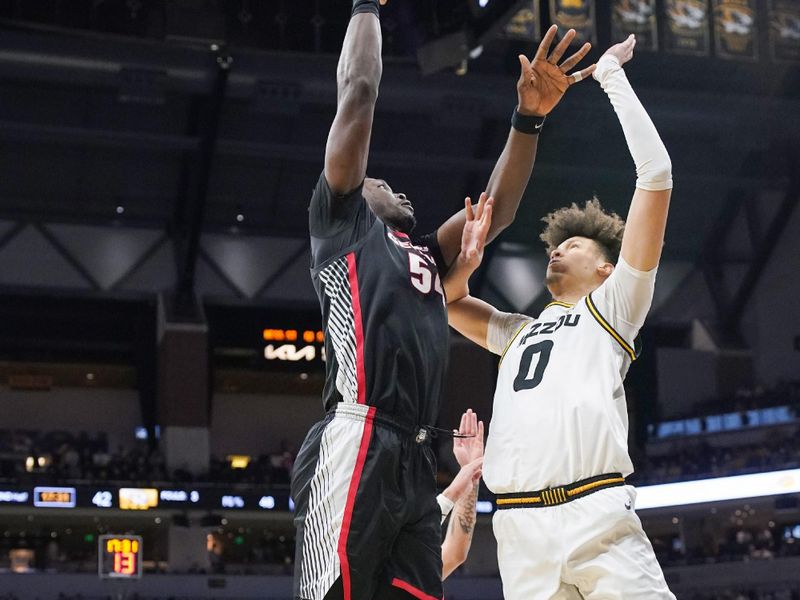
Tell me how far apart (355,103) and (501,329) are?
1368 millimetres

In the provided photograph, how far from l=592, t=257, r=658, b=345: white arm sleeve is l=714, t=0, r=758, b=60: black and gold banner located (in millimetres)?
20506

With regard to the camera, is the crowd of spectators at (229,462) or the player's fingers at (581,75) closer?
the player's fingers at (581,75)

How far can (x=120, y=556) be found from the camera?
2086cm

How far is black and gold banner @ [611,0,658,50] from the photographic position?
23.3 metres

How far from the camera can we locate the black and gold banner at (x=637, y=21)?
23.3 m

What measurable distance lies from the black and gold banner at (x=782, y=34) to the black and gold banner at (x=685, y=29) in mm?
1339

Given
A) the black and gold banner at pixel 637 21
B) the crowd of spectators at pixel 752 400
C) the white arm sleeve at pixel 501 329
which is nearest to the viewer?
the white arm sleeve at pixel 501 329

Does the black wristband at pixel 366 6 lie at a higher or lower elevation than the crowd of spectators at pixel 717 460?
lower

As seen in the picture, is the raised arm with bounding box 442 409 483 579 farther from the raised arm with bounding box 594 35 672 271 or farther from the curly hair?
the raised arm with bounding box 594 35 672 271

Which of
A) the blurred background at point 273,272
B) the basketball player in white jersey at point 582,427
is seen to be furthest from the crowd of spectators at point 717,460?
the basketball player in white jersey at point 582,427

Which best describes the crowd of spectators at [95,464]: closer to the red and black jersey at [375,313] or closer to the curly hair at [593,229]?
the curly hair at [593,229]

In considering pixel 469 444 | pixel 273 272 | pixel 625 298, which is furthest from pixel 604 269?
pixel 273 272

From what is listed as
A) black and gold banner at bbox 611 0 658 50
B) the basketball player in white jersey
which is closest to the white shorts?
the basketball player in white jersey

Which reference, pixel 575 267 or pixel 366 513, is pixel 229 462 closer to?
pixel 575 267
